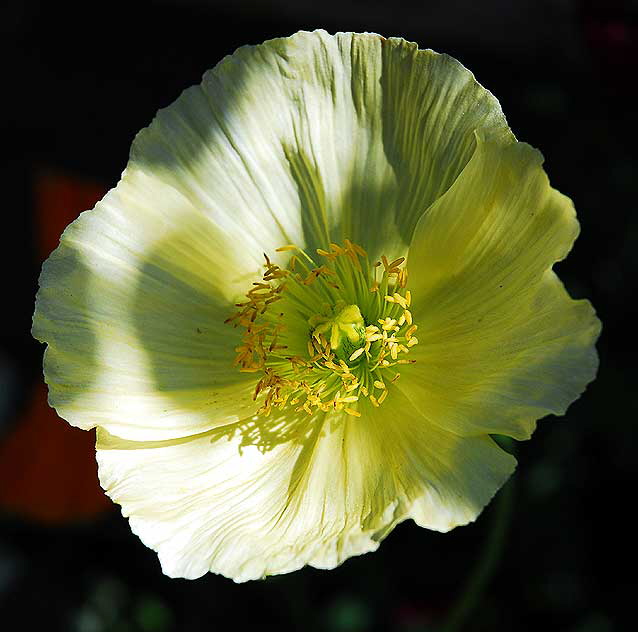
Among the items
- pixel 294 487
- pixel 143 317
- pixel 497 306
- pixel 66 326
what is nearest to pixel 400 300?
pixel 497 306

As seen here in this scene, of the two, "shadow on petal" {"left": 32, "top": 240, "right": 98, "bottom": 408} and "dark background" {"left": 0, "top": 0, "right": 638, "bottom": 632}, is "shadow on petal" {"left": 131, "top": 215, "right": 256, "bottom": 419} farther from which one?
"dark background" {"left": 0, "top": 0, "right": 638, "bottom": 632}

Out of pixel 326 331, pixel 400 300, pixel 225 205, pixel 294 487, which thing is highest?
pixel 225 205

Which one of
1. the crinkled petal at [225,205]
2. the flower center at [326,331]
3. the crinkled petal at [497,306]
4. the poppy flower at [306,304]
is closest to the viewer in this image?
the crinkled petal at [497,306]

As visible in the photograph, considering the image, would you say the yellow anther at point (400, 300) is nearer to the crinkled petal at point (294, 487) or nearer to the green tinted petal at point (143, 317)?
the crinkled petal at point (294, 487)

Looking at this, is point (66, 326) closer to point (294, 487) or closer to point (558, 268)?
point (294, 487)

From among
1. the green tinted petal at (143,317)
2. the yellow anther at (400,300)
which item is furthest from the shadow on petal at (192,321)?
the yellow anther at (400,300)

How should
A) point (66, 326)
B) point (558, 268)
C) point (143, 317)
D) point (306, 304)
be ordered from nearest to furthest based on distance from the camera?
point (66, 326), point (143, 317), point (306, 304), point (558, 268)
